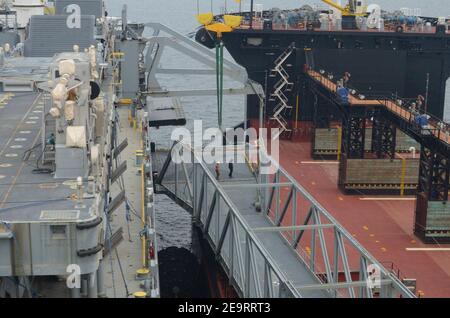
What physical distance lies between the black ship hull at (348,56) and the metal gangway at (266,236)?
62.6ft

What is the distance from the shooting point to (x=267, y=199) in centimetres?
4344

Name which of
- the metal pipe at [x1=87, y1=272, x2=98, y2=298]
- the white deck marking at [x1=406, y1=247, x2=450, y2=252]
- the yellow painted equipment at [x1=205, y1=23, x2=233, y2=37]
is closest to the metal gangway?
the white deck marking at [x1=406, y1=247, x2=450, y2=252]

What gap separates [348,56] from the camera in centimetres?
7044

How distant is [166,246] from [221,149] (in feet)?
25.5

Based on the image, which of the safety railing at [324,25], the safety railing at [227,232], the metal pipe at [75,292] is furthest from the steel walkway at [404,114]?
the metal pipe at [75,292]

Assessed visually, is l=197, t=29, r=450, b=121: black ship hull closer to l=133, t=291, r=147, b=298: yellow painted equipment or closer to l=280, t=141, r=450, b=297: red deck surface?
l=280, t=141, r=450, b=297: red deck surface

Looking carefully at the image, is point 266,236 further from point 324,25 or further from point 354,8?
point 354,8

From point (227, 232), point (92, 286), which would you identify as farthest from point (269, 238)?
point (92, 286)

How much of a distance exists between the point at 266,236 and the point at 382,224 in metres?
11.0

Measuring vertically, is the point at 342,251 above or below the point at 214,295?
above

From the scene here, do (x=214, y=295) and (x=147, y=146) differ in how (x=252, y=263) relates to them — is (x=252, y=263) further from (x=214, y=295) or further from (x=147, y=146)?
(x=147, y=146)

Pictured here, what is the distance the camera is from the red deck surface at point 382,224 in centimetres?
3994

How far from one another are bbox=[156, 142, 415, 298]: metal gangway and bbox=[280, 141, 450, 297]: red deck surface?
188cm
